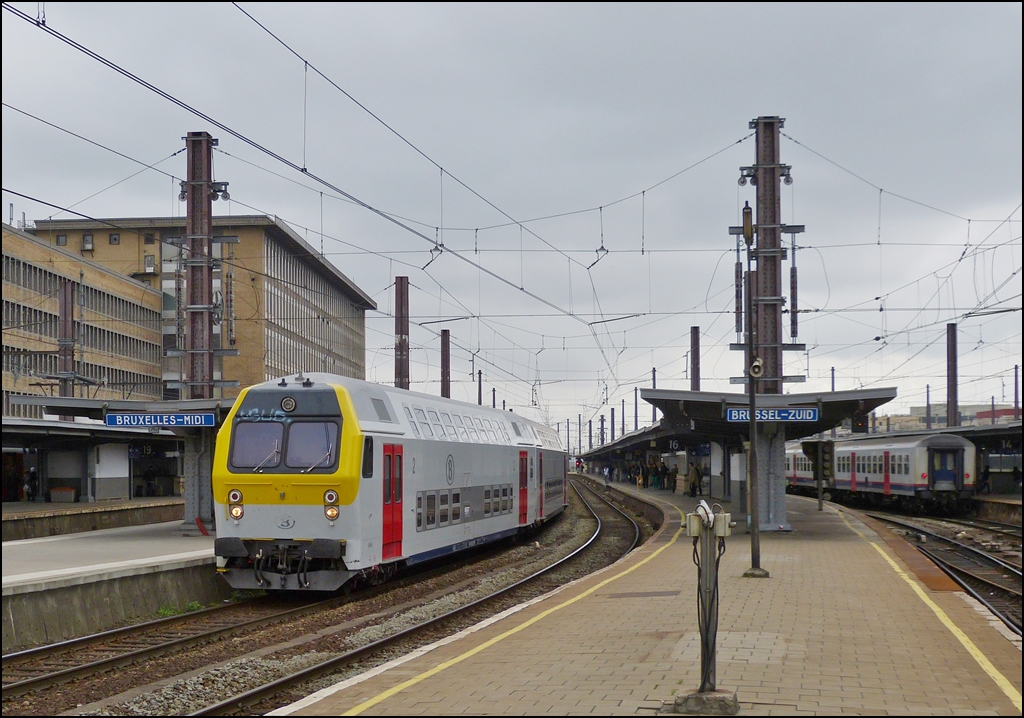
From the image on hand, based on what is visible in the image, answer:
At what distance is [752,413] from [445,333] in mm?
26342

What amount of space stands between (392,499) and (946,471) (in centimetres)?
3109

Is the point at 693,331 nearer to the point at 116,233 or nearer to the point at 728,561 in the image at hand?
the point at 728,561

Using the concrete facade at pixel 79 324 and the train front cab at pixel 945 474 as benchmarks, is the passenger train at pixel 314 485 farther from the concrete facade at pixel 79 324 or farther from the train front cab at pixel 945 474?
the train front cab at pixel 945 474

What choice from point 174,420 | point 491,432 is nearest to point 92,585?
point 174,420

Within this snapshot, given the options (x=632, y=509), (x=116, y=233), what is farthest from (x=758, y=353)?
(x=116, y=233)

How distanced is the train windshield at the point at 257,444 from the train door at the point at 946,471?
106ft

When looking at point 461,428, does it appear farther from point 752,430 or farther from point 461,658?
point 461,658

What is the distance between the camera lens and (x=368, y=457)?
52.3 ft

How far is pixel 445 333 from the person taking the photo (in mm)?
44594

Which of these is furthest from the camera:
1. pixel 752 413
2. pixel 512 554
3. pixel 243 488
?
pixel 512 554

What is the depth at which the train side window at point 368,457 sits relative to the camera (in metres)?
15.8

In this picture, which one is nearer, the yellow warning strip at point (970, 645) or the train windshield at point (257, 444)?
the yellow warning strip at point (970, 645)

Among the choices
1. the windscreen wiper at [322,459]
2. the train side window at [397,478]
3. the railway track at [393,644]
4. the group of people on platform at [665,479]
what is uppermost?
the windscreen wiper at [322,459]

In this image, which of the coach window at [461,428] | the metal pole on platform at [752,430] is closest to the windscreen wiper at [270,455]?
the coach window at [461,428]
